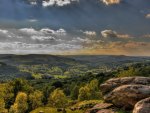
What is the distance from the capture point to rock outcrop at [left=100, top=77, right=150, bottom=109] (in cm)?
6353

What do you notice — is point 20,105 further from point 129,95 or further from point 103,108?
point 129,95

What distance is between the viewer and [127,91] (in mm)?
65312

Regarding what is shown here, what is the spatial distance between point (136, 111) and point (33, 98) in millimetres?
88940

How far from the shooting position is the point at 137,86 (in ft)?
212

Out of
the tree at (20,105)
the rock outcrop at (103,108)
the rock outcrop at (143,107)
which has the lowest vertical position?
the tree at (20,105)

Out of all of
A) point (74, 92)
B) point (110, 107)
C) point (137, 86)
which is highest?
point (137, 86)

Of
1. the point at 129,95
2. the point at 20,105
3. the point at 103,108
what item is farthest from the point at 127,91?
the point at 20,105

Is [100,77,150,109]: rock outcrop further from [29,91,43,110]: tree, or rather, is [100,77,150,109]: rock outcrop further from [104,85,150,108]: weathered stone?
[29,91,43,110]: tree

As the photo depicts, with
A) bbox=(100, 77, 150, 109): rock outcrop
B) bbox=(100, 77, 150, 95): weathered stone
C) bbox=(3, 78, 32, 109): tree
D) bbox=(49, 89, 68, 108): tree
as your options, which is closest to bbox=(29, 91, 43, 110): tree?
bbox=(49, 89, 68, 108): tree

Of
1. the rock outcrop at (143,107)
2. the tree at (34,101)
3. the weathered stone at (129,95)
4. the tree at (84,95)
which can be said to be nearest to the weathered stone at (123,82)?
the weathered stone at (129,95)

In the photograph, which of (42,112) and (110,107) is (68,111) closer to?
(42,112)

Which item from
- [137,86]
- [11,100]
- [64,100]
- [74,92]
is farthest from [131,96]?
[74,92]

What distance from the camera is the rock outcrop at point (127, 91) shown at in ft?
208

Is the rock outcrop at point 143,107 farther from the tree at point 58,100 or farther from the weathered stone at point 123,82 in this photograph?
the tree at point 58,100
